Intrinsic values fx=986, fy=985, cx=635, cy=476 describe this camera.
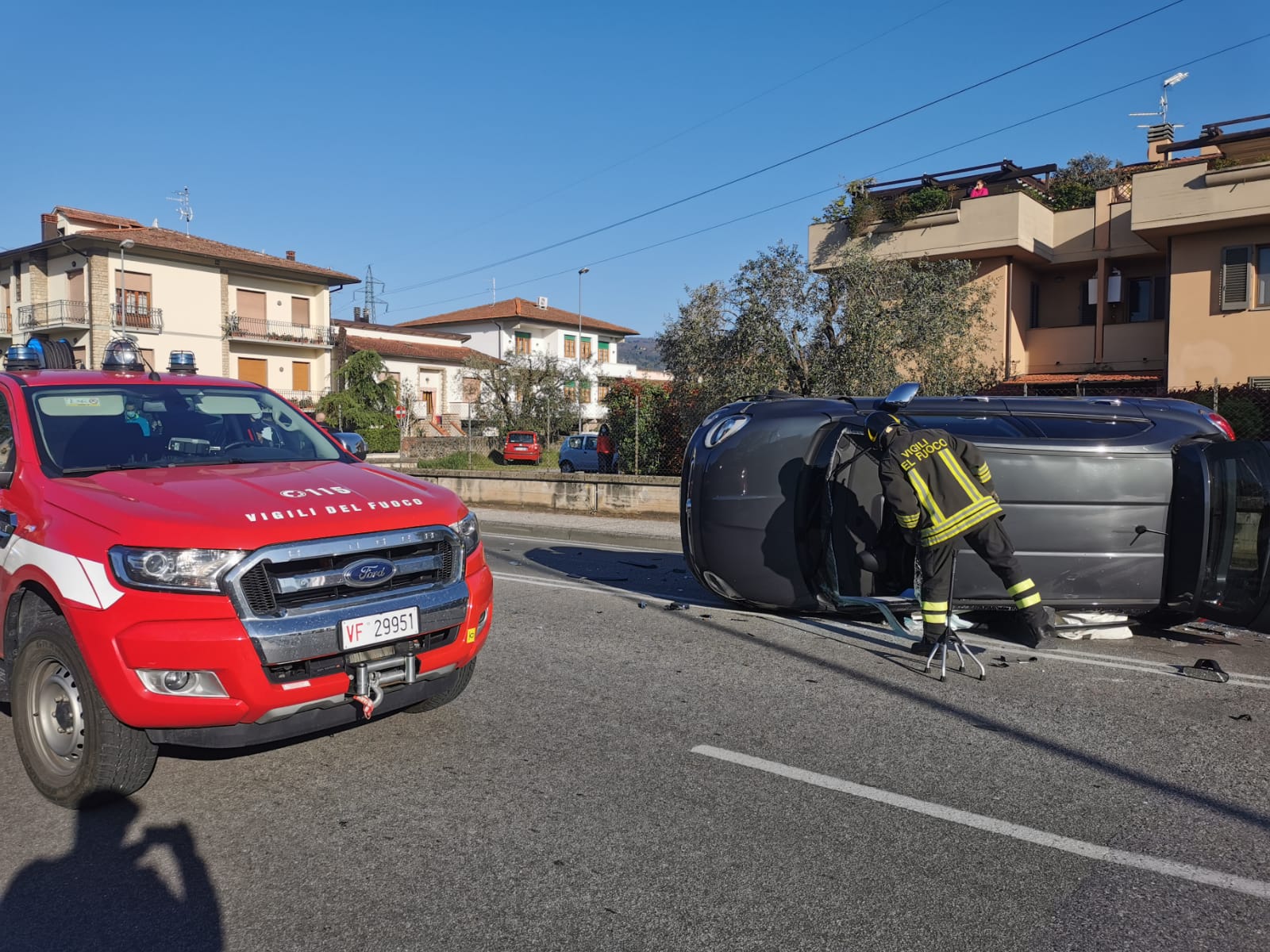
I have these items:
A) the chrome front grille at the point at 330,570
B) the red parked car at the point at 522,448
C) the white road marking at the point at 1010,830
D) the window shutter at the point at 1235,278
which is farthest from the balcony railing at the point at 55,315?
the white road marking at the point at 1010,830

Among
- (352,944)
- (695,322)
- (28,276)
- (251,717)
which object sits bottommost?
(352,944)

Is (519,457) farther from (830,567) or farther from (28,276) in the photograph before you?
(830,567)

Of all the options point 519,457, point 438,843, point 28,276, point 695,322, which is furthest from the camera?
point 28,276

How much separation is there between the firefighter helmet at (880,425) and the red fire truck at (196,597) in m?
2.73

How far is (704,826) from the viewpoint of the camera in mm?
3949

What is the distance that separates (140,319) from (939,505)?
4940 centimetres

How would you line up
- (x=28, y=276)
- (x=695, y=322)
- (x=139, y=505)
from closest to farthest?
(x=139, y=505) → (x=695, y=322) → (x=28, y=276)

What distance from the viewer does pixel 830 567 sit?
7121 mm

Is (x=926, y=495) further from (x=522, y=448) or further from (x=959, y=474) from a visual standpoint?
(x=522, y=448)

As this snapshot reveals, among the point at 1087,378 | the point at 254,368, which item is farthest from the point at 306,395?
the point at 1087,378

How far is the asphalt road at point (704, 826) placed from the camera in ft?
10.6

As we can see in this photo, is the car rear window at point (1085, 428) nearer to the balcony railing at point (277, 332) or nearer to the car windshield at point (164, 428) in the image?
the car windshield at point (164, 428)

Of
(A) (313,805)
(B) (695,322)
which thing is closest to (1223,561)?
(A) (313,805)

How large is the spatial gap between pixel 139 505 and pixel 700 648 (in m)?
3.99
